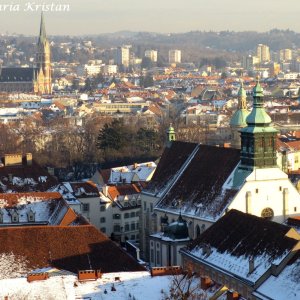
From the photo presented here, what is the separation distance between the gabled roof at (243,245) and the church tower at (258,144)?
593 cm

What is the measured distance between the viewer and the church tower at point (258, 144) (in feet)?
185

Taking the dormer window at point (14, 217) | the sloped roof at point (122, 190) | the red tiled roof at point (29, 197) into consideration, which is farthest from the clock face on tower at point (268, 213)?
the sloped roof at point (122, 190)

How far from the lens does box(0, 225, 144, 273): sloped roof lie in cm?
4691

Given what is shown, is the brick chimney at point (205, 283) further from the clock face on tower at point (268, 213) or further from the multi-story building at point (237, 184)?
the clock face on tower at point (268, 213)

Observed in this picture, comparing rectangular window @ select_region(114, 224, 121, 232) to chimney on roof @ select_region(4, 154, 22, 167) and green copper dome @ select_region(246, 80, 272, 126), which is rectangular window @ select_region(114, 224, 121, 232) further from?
green copper dome @ select_region(246, 80, 272, 126)

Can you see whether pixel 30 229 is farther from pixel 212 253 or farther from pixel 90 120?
pixel 90 120

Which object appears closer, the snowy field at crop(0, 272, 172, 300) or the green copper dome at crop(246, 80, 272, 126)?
the snowy field at crop(0, 272, 172, 300)

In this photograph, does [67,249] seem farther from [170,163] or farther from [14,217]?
[170,163]

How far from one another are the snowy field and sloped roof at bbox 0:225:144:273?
2748 mm

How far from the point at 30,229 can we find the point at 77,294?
7.63 metres

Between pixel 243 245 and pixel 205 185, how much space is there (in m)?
12.8

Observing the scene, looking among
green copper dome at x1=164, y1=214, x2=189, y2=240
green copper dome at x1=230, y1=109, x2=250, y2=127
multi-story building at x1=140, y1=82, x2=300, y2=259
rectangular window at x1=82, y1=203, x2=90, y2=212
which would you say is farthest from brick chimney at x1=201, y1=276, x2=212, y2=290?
green copper dome at x1=230, y1=109, x2=250, y2=127

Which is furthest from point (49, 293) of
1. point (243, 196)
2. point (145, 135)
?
point (145, 135)

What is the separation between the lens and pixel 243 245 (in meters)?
46.8
